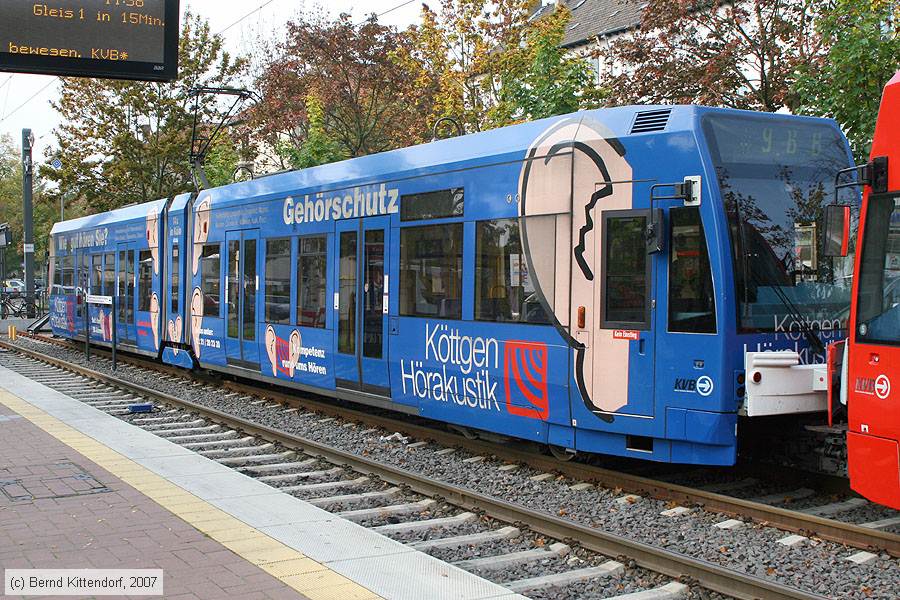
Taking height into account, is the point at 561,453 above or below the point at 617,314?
below

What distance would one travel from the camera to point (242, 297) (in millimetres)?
14883

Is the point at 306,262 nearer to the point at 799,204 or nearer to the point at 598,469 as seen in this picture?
the point at 598,469

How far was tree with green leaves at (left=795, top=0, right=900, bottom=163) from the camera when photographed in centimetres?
1139

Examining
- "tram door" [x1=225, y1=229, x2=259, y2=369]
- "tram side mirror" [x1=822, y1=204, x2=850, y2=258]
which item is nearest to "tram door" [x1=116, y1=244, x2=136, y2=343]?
"tram door" [x1=225, y1=229, x2=259, y2=369]

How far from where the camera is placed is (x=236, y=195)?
15.2 m

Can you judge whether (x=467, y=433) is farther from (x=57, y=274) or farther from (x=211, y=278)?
(x=57, y=274)

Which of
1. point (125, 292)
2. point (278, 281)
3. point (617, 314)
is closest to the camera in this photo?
point (617, 314)

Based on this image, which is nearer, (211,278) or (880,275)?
(880,275)

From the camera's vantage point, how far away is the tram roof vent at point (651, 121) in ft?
26.2

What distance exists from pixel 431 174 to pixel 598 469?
372 centimetres

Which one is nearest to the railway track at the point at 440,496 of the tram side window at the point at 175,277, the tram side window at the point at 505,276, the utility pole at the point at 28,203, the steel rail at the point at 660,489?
the steel rail at the point at 660,489

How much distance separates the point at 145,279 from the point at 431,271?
427 inches

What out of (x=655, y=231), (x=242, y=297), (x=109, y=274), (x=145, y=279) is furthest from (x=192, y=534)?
(x=109, y=274)

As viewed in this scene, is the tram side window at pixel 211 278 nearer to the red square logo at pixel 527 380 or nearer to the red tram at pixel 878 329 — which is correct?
the red square logo at pixel 527 380
